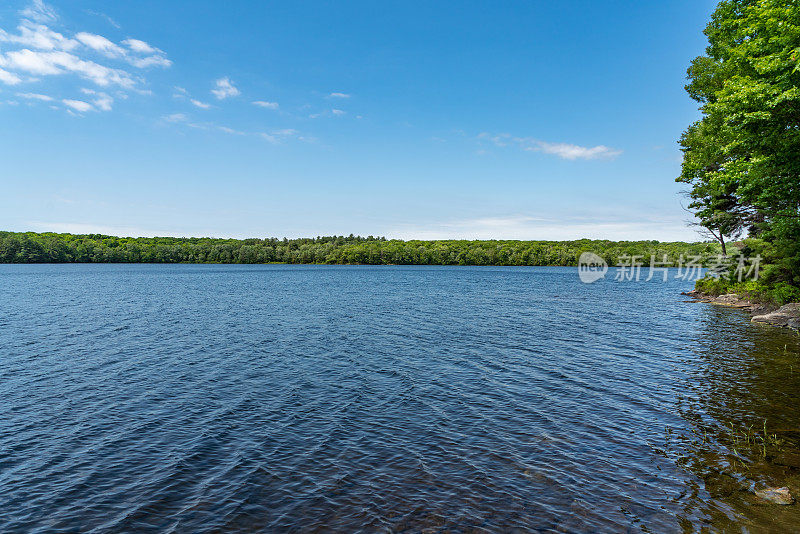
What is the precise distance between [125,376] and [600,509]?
2626 centimetres

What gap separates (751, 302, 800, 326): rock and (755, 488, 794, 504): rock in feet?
124

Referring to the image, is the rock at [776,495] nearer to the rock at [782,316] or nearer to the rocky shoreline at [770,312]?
the rocky shoreline at [770,312]

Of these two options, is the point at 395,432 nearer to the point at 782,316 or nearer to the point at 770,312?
the point at 782,316

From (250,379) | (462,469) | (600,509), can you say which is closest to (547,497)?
(600,509)

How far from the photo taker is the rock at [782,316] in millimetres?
40938

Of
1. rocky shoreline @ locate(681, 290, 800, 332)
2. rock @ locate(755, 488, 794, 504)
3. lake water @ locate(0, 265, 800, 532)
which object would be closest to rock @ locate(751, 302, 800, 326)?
rocky shoreline @ locate(681, 290, 800, 332)

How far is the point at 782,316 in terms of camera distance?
42188 mm

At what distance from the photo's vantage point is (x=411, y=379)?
83.5ft

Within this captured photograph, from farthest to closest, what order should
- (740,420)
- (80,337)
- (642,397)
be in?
(80,337), (642,397), (740,420)

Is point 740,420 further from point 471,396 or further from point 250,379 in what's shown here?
point 250,379

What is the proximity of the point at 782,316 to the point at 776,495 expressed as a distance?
40849 millimetres

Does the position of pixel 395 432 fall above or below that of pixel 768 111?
below

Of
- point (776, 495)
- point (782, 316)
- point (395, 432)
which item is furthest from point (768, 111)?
point (395, 432)

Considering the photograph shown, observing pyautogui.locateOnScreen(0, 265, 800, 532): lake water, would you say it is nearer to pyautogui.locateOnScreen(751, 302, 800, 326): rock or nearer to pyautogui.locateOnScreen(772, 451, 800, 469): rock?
pyautogui.locateOnScreen(772, 451, 800, 469): rock
